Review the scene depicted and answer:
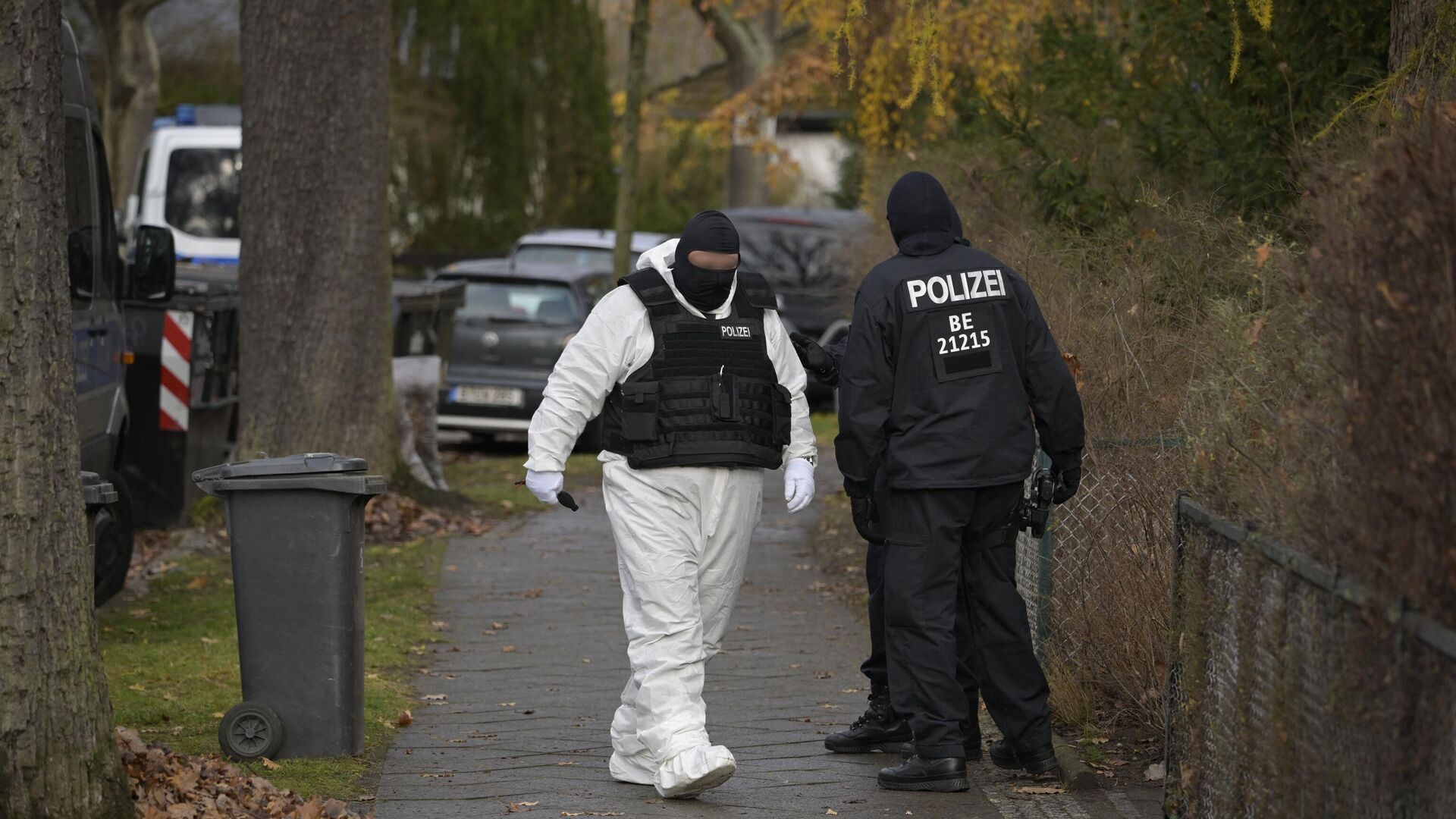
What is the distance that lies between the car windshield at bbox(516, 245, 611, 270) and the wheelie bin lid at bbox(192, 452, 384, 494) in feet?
46.9

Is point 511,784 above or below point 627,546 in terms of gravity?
below

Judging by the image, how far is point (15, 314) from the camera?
4.43 m

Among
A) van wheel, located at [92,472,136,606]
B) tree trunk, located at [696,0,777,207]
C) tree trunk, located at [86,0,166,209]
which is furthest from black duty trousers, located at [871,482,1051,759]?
tree trunk, located at [696,0,777,207]

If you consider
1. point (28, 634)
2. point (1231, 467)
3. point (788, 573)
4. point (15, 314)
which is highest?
point (15, 314)

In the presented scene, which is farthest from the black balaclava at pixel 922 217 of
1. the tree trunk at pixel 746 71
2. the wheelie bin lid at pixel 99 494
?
the tree trunk at pixel 746 71

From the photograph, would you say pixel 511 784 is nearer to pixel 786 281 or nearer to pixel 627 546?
pixel 627 546

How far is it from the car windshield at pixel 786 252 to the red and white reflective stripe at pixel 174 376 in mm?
9295

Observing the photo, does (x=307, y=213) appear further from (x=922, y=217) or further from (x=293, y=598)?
(x=922, y=217)

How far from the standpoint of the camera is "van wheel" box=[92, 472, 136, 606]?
8500 mm

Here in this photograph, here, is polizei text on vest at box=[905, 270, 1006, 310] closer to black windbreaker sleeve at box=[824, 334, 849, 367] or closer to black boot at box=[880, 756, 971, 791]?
black windbreaker sleeve at box=[824, 334, 849, 367]

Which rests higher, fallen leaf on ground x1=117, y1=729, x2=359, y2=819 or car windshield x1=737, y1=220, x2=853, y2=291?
car windshield x1=737, y1=220, x2=853, y2=291

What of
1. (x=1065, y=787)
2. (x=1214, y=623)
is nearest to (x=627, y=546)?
(x=1065, y=787)

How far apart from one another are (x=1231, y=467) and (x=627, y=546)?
6.27ft

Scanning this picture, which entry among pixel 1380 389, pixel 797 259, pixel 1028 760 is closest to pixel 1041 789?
pixel 1028 760
